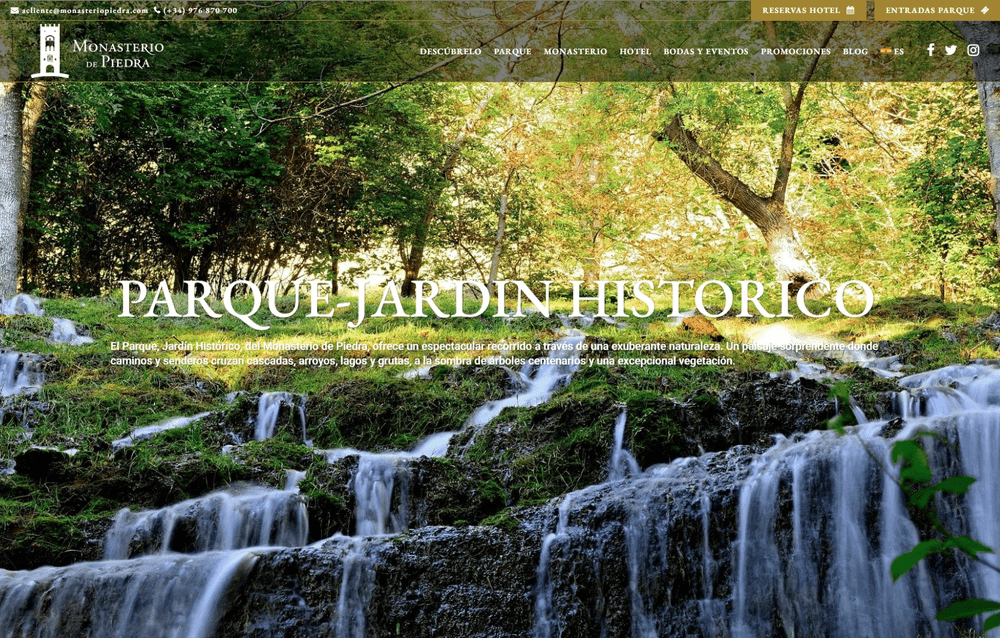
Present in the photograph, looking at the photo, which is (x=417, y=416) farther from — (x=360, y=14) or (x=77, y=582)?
(x=360, y=14)

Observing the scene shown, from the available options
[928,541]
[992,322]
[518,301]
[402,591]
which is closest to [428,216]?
[518,301]

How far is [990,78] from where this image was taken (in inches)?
259

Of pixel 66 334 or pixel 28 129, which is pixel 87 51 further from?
pixel 66 334

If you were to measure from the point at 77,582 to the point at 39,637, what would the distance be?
259mm

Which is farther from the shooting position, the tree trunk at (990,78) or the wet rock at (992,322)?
the wet rock at (992,322)

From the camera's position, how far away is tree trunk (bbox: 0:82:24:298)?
8469mm

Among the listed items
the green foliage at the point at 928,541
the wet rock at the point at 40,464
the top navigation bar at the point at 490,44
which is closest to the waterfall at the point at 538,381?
the top navigation bar at the point at 490,44

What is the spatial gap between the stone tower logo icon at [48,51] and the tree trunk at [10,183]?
591 millimetres

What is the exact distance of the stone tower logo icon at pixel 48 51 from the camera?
7.52 m

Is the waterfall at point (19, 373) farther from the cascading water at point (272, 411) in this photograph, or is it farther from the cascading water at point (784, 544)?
the cascading water at point (784, 544)

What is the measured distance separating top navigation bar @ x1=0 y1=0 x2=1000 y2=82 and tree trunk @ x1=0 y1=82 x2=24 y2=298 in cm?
26

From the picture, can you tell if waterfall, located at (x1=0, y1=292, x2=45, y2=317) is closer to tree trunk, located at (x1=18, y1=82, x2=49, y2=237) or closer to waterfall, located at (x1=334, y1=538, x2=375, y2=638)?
tree trunk, located at (x1=18, y1=82, x2=49, y2=237)

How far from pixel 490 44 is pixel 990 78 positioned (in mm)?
4263

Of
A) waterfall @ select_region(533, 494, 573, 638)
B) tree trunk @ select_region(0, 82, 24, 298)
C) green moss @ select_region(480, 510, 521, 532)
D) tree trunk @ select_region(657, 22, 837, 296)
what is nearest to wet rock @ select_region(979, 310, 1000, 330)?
tree trunk @ select_region(657, 22, 837, 296)
